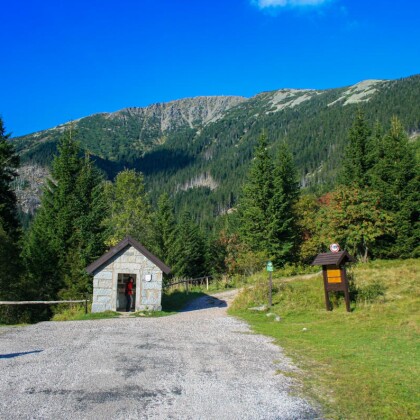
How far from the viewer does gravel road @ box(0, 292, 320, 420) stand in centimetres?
632

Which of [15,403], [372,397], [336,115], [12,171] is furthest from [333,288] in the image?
[336,115]

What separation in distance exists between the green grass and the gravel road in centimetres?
76

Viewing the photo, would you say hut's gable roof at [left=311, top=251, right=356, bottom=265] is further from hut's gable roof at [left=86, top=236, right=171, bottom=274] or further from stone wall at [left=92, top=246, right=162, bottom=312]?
stone wall at [left=92, top=246, right=162, bottom=312]

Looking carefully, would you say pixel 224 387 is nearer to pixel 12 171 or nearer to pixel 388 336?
pixel 388 336

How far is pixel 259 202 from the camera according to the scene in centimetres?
3753

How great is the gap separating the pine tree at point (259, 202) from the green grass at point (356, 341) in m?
12.8

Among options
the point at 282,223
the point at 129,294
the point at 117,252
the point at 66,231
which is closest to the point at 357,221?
the point at 282,223

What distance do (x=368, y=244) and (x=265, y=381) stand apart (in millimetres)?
28710

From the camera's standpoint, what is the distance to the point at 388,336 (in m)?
12.8

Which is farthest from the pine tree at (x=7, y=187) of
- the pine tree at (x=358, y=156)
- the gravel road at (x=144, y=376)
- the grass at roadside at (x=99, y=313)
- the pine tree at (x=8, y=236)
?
the pine tree at (x=358, y=156)

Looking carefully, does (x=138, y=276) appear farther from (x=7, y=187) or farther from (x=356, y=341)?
(x=7, y=187)

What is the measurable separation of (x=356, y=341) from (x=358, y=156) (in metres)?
28.8

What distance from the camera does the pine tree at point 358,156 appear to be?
37.3m

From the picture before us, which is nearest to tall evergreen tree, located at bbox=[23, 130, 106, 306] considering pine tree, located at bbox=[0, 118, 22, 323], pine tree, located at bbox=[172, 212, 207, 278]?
pine tree, located at bbox=[0, 118, 22, 323]
